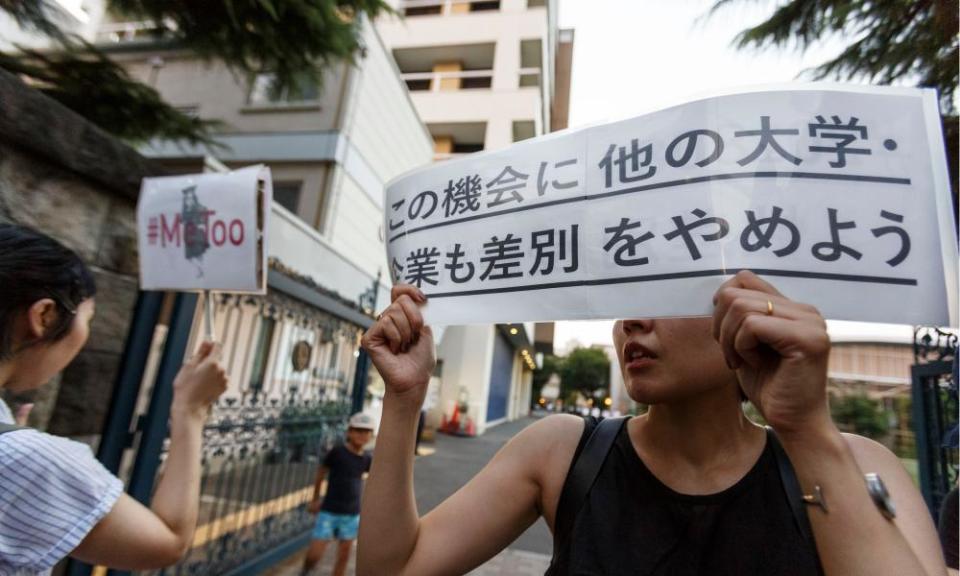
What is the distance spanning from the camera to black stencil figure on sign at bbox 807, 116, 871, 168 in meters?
0.91

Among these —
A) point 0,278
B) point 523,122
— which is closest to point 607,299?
point 0,278

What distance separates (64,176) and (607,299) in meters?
2.91

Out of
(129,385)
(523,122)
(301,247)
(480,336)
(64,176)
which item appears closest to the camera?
(64,176)

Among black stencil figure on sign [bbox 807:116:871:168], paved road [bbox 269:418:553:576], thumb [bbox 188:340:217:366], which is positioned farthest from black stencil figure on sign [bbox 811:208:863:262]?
paved road [bbox 269:418:553:576]

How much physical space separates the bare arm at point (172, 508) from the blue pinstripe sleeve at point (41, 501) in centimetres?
7

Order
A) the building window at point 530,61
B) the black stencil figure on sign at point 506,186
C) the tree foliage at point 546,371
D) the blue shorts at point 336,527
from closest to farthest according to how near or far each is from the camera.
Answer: the black stencil figure on sign at point 506,186
the blue shorts at point 336,527
the building window at point 530,61
the tree foliage at point 546,371

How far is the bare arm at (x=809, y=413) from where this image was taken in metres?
0.75

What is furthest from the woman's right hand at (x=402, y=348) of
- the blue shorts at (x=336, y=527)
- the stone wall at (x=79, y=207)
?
the blue shorts at (x=336, y=527)

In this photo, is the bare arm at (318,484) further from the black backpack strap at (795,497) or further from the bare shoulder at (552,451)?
the black backpack strap at (795,497)

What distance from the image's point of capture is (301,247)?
549cm

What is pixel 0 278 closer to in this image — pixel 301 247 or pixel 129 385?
pixel 129 385

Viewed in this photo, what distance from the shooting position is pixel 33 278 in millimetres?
1237

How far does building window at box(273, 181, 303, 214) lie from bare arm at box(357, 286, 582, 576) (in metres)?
8.19

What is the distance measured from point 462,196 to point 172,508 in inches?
51.9
